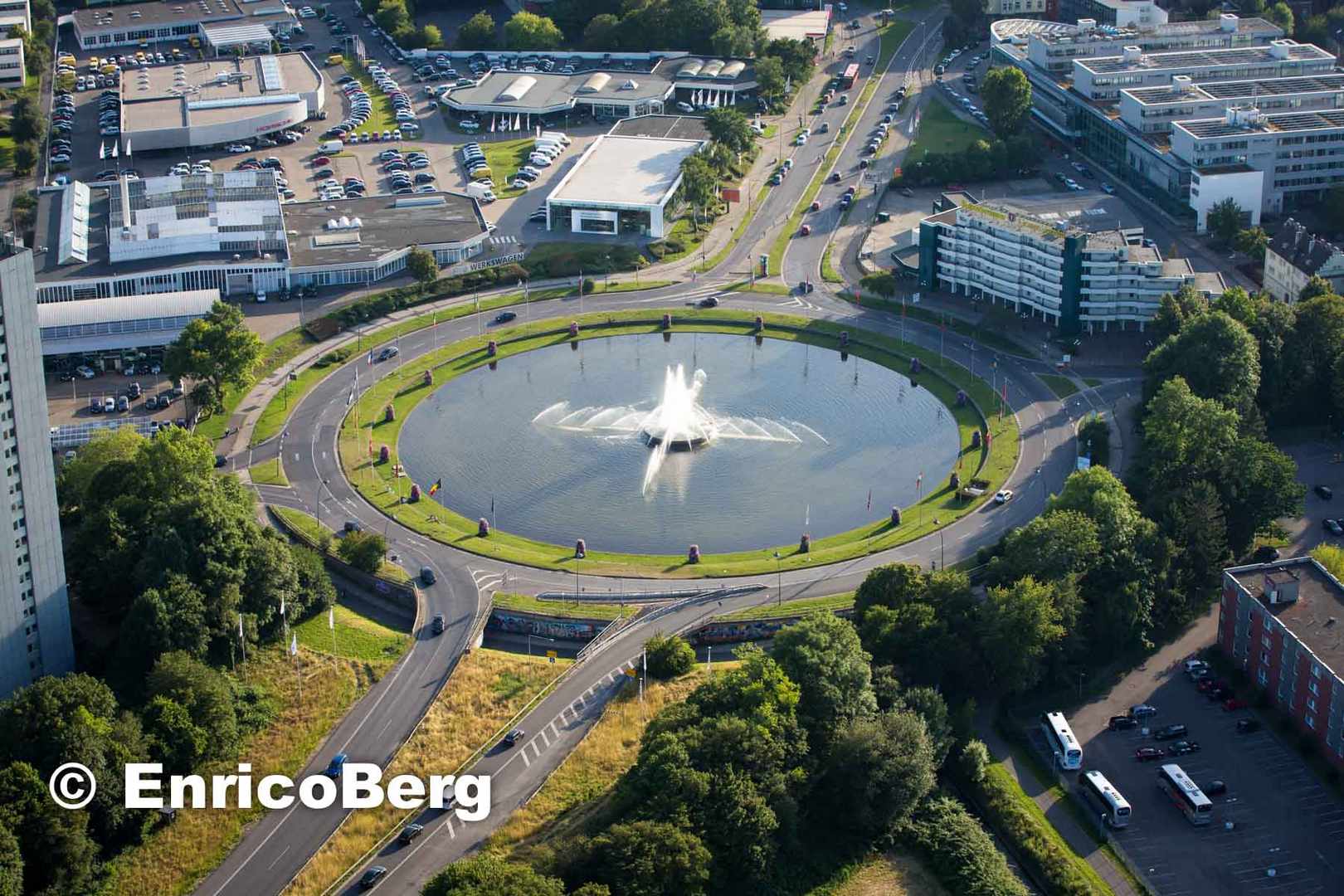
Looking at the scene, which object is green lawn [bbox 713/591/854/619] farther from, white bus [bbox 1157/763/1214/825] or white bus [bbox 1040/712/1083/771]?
white bus [bbox 1157/763/1214/825]

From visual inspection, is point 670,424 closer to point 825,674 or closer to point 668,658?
point 668,658

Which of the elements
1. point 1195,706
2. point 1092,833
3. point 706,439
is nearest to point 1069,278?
point 706,439

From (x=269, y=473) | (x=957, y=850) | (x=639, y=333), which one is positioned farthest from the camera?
(x=639, y=333)

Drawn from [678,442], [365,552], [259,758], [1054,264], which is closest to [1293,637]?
[678,442]

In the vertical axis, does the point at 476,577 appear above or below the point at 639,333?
below

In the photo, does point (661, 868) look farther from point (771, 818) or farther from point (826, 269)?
point (826, 269)

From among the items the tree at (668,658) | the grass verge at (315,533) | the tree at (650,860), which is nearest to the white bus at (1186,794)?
the tree at (650,860)

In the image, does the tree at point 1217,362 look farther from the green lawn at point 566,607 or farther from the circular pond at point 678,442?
the green lawn at point 566,607
